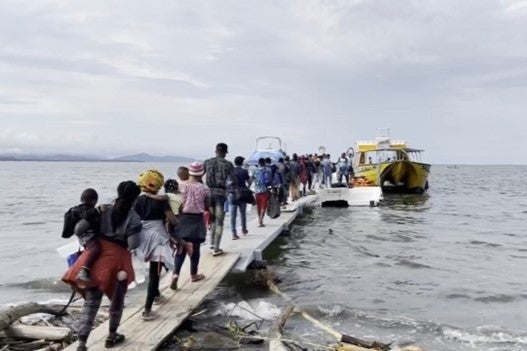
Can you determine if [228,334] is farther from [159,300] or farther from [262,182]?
[262,182]

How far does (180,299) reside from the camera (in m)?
6.74

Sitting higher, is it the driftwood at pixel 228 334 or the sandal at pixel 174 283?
the sandal at pixel 174 283

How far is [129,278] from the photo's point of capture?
488 cm

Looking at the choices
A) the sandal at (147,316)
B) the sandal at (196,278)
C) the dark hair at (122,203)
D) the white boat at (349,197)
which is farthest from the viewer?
the white boat at (349,197)

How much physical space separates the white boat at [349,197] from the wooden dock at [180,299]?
11428mm

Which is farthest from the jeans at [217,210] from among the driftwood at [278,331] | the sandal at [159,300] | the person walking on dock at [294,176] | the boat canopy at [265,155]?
the boat canopy at [265,155]

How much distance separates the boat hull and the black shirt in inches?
945

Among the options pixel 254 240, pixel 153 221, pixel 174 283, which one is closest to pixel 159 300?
pixel 174 283

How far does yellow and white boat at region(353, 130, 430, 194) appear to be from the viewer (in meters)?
29.1

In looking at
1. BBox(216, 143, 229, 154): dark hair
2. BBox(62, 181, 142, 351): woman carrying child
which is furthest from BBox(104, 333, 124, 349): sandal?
BBox(216, 143, 229, 154): dark hair

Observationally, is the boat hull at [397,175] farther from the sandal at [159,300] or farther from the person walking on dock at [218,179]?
the sandal at [159,300]

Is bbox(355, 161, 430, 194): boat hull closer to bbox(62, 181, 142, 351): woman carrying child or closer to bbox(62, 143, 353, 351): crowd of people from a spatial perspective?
bbox(62, 143, 353, 351): crowd of people

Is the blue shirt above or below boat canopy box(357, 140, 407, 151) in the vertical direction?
below

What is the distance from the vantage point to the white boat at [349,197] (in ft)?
73.8
